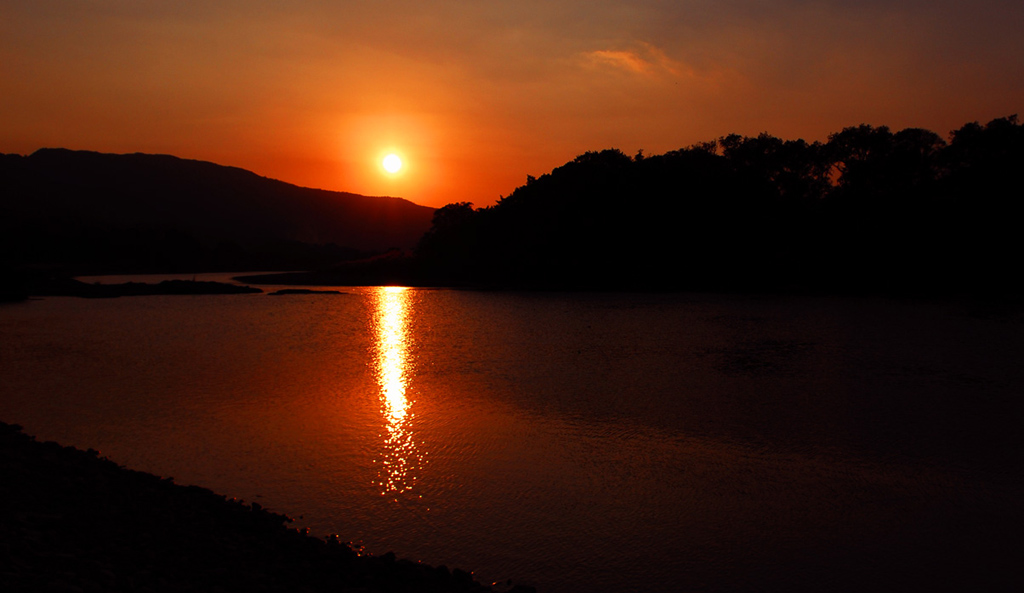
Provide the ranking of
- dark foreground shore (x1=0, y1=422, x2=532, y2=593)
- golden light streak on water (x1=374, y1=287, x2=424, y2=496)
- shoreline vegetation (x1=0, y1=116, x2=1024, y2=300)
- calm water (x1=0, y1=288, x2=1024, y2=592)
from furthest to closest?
shoreline vegetation (x1=0, y1=116, x2=1024, y2=300) < golden light streak on water (x1=374, y1=287, x2=424, y2=496) < calm water (x1=0, y1=288, x2=1024, y2=592) < dark foreground shore (x1=0, y1=422, x2=532, y2=593)

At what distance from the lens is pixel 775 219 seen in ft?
260

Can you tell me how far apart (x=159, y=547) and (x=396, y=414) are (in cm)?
884

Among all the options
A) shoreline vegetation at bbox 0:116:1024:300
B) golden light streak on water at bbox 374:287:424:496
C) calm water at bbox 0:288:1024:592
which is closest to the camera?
calm water at bbox 0:288:1024:592

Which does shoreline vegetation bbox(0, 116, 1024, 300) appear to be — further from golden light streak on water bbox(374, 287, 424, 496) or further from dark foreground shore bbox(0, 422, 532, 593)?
dark foreground shore bbox(0, 422, 532, 593)

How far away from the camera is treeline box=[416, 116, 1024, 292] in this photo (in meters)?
69.6

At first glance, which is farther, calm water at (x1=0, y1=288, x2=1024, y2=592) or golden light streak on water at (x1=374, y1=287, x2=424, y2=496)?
golden light streak on water at (x1=374, y1=287, x2=424, y2=496)

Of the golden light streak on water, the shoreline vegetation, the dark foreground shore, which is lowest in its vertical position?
the golden light streak on water

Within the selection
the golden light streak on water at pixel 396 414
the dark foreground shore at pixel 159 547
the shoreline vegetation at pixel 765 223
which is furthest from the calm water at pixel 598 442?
the shoreline vegetation at pixel 765 223

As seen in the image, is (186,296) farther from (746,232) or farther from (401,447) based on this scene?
(746,232)

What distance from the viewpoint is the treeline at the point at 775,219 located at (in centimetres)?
6956

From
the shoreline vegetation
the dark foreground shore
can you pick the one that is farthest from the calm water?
the shoreline vegetation

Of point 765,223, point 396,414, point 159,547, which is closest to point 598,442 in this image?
point 396,414

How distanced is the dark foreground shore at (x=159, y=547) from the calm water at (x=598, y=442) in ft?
2.78

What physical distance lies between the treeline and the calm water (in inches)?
1753
